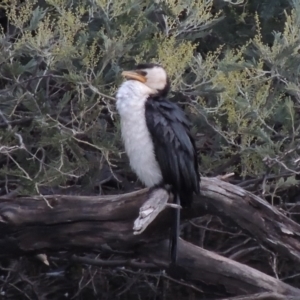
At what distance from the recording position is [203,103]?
13.1 ft

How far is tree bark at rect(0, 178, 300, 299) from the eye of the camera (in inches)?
136

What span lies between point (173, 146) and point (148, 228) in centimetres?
36

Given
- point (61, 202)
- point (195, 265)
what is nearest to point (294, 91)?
point (195, 265)

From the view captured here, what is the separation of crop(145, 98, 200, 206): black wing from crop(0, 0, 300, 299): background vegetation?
0.75ft

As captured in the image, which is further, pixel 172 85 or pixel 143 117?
pixel 172 85

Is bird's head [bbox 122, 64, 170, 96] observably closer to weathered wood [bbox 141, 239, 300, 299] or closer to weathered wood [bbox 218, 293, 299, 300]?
weathered wood [bbox 141, 239, 300, 299]

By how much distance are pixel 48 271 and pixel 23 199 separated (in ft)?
5.67

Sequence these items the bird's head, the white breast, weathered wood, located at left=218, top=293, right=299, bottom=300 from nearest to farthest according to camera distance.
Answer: weathered wood, located at left=218, top=293, right=299, bottom=300 < the white breast < the bird's head

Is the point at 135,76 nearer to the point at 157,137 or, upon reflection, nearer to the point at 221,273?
the point at 157,137

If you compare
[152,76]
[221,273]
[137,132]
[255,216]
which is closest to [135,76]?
[152,76]

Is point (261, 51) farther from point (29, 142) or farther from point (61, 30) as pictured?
point (29, 142)

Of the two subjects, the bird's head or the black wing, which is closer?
the black wing

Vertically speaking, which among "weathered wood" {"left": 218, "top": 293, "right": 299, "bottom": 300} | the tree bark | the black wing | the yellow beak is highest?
the yellow beak

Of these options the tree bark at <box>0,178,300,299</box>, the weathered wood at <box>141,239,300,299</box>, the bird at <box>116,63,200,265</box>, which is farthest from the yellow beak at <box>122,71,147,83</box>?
the weathered wood at <box>141,239,300,299</box>
